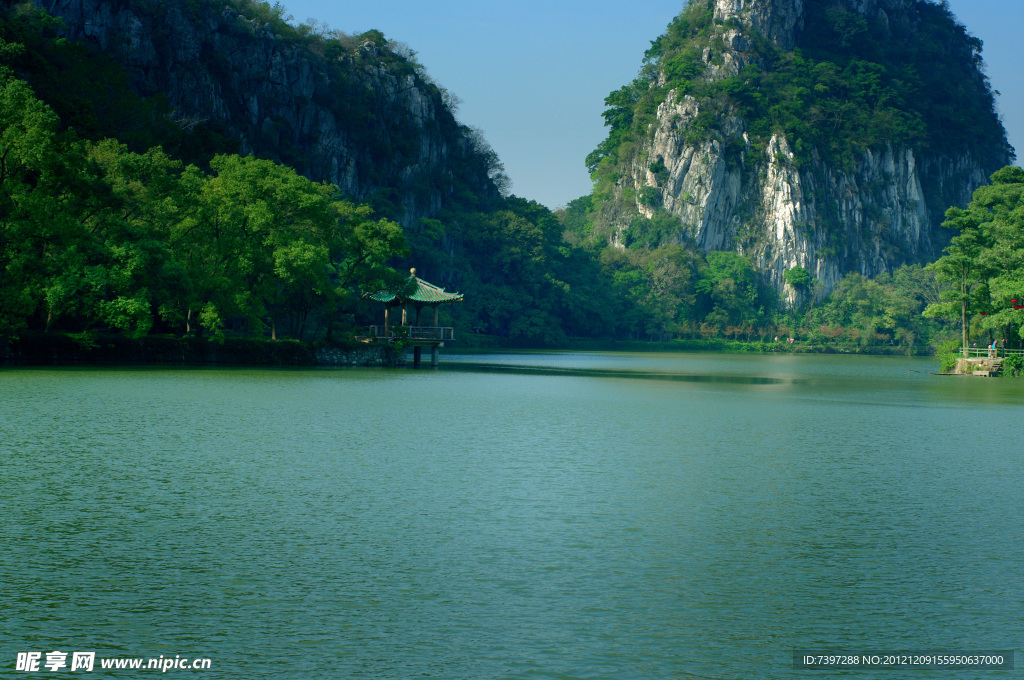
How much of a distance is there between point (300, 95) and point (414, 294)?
126 feet

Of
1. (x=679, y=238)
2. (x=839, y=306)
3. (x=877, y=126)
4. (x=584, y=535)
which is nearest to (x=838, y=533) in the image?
(x=584, y=535)

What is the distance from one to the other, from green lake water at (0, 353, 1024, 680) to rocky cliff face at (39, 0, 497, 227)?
171 feet

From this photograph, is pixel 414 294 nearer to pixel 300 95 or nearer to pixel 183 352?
pixel 183 352

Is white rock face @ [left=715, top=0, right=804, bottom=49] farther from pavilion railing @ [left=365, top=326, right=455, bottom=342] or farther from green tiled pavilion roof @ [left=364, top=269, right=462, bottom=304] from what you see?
pavilion railing @ [left=365, top=326, right=455, bottom=342]

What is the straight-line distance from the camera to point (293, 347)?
44.8 metres

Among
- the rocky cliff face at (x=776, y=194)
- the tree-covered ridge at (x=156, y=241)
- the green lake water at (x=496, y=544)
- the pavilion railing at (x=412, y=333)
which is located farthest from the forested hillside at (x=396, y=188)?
the green lake water at (x=496, y=544)

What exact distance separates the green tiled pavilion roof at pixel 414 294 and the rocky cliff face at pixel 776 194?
8645 centimetres

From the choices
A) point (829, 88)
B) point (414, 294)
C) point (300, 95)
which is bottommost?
point (414, 294)

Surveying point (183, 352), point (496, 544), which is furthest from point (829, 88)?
point (496, 544)

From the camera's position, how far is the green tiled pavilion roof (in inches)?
1946

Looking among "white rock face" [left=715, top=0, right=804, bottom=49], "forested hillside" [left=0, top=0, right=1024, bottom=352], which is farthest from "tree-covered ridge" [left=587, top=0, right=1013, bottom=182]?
"white rock face" [left=715, top=0, right=804, bottom=49]

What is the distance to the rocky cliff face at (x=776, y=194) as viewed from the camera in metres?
131

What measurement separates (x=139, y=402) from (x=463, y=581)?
57.2ft

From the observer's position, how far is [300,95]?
81500mm
